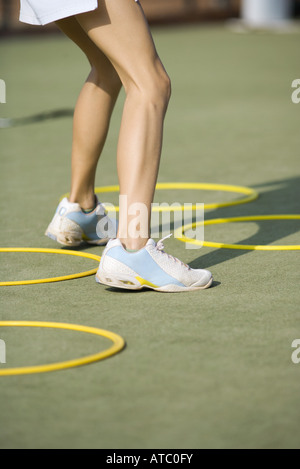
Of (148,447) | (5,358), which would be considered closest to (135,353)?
(5,358)

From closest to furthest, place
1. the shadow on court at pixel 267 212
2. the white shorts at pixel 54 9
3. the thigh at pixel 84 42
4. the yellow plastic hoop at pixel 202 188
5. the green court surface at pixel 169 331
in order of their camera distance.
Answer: the green court surface at pixel 169 331 < the white shorts at pixel 54 9 < the thigh at pixel 84 42 < the shadow on court at pixel 267 212 < the yellow plastic hoop at pixel 202 188

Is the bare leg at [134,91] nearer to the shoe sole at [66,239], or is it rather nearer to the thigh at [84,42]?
the thigh at [84,42]

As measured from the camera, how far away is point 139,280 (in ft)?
8.64

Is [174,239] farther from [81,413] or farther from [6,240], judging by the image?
[81,413]

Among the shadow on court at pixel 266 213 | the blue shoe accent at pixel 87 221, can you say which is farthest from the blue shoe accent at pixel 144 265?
the blue shoe accent at pixel 87 221

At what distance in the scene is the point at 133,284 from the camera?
264 centimetres

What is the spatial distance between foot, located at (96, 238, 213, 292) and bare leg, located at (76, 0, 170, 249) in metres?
0.05

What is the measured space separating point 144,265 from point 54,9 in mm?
828

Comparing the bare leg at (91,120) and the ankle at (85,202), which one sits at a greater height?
the bare leg at (91,120)

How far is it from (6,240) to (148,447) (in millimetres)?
1934

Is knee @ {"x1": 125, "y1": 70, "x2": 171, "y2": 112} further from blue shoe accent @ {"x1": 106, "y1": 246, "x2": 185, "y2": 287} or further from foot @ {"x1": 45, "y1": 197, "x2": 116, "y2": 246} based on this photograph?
foot @ {"x1": 45, "y1": 197, "x2": 116, "y2": 246}

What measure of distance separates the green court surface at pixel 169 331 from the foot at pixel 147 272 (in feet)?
0.14

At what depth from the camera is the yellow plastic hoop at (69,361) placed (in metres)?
2.01

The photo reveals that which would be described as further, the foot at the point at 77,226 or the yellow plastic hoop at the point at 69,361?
the foot at the point at 77,226
